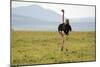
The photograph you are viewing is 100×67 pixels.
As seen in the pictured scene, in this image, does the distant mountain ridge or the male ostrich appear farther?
the male ostrich

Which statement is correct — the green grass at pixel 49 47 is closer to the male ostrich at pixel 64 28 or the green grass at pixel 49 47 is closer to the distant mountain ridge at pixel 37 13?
the male ostrich at pixel 64 28

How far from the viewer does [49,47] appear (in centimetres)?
273

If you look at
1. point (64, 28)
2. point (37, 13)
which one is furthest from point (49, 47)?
point (37, 13)

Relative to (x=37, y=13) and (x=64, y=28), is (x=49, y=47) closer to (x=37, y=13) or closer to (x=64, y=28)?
(x=64, y=28)

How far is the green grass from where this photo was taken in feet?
8.48

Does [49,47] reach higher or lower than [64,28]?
lower

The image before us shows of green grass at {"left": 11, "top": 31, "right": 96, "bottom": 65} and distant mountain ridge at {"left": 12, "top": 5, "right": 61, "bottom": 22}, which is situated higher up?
distant mountain ridge at {"left": 12, "top": 5, "right": 61, "bottom": 22}

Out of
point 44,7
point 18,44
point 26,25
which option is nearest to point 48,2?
point 44,7

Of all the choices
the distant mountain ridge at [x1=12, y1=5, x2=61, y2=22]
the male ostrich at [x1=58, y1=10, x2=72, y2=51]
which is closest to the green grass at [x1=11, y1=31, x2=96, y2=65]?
the male ostrich at [x1=58, y1=10, x2=72, y2=51]

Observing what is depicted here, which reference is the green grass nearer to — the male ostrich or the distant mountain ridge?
the male ostrich

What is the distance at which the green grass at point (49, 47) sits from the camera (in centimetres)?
259

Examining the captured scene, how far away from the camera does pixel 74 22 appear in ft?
9.37
